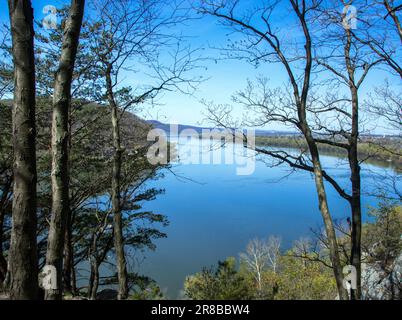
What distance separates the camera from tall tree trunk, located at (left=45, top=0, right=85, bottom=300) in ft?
7.41

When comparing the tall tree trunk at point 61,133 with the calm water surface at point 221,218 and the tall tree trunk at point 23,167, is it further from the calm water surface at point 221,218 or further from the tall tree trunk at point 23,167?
the calm water surface at point 221,218

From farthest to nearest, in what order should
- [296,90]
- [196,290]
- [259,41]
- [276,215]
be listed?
[276,215] → [196,290] → [259,41] → [296,90]

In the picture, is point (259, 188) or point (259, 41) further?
point (259, 188)

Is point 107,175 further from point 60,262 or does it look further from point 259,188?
point 259,188

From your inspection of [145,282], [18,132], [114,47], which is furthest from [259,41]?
[145,282]

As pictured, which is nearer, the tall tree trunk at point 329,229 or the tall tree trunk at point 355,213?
the tall tree trunk at point 329,229

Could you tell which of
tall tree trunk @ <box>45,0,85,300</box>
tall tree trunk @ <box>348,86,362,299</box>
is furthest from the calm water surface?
tall tree trunk @ <box>45,0,85,300</box>

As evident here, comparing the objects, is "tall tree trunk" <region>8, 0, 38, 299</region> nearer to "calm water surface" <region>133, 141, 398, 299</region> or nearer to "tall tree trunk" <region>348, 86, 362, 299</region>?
"tall tree trunk" <region>348, 86, 362, 299</region>

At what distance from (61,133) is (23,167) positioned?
435mm

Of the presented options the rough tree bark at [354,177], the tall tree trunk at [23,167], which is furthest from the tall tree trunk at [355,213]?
the tall tree trunk at [23,167]

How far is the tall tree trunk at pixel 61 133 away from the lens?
226 cm

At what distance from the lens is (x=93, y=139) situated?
718cm

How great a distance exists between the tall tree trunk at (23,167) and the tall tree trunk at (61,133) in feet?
1.02

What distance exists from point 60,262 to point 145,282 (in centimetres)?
646
